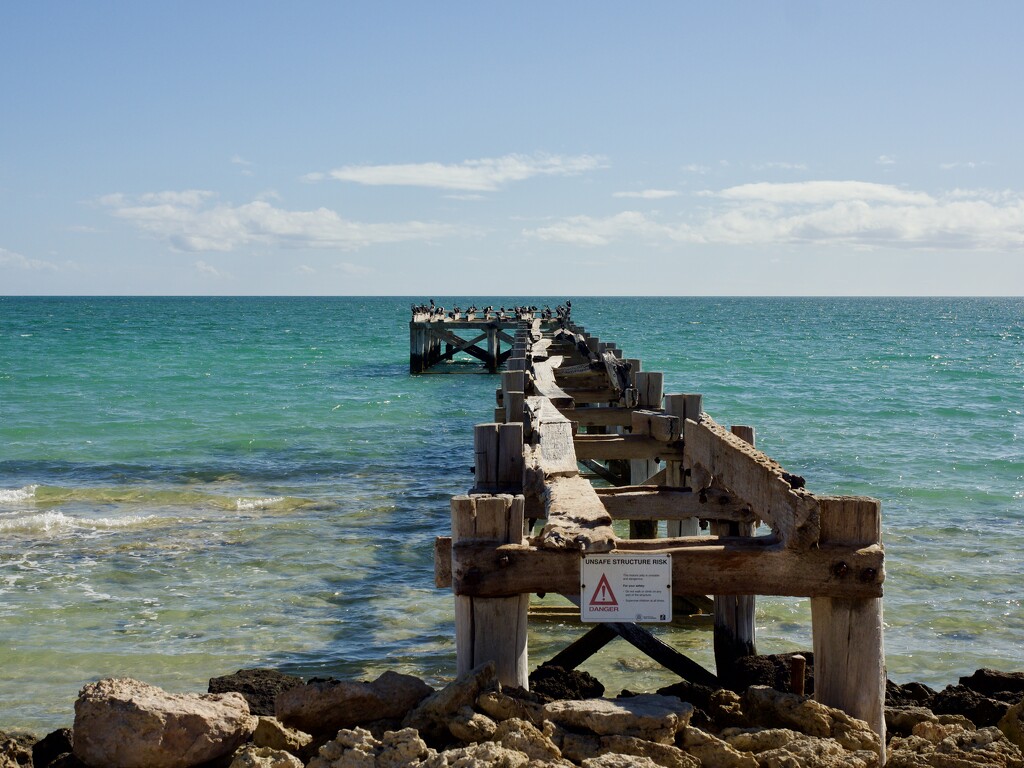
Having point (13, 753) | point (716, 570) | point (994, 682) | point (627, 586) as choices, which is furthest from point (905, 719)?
point (13, 753)

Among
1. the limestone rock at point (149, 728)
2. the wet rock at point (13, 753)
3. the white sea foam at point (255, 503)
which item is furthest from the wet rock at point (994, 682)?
the white sea foam at point (255, 503)

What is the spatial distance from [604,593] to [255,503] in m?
9.37

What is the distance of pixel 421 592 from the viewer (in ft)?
29.4

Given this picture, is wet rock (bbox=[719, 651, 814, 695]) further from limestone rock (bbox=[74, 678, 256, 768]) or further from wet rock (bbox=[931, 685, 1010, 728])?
limestone rock (bbox=[74, 678, 256, 768])

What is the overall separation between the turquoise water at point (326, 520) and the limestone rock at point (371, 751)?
282cm

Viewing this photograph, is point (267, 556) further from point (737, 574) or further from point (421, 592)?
point (737, 574)

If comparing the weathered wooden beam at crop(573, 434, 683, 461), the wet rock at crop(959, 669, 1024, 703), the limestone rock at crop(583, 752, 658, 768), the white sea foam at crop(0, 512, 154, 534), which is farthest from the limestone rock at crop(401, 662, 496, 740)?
the white sea foam at crop(0, 512, 154, 534)

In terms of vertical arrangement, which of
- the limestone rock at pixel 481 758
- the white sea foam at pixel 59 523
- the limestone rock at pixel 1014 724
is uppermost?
the limestone rock at pixel 481 758

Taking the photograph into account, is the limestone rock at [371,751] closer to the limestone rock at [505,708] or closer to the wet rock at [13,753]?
the limestone rock at [505,708]

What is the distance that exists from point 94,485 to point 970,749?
12.6m

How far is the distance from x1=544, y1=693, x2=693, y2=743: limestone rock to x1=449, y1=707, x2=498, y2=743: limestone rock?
0.24 metres

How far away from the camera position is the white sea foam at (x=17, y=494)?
13218mm

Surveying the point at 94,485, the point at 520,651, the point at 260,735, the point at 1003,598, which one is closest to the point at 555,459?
the point at 520,651

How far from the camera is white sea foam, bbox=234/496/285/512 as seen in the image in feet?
41.3
